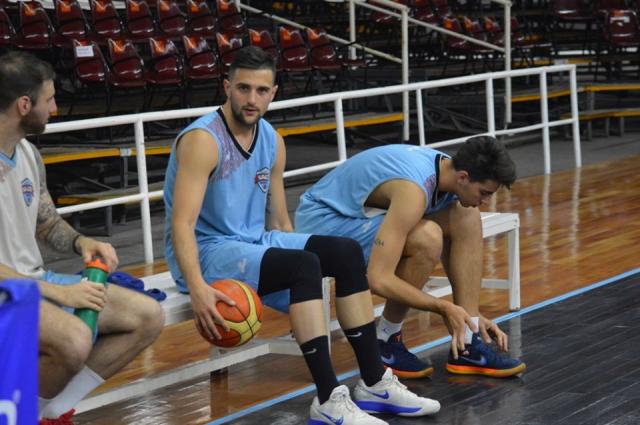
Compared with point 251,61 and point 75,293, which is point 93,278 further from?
point 251,61

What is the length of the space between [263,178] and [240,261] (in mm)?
363

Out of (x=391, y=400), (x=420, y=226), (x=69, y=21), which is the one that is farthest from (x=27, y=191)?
(x=69, y=21)

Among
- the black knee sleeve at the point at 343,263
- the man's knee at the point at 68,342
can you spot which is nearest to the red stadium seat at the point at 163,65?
the black knee sleeve at the point at 343,263

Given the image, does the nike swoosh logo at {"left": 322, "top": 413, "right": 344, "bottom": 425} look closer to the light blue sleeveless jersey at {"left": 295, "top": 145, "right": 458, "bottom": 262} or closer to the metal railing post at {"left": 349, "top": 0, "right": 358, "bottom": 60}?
the light blue sleeveless jersey at {"left": 295, "top": 145, "right": 458, "bottom": 262}

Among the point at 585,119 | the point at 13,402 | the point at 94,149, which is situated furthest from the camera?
the point at 585,119

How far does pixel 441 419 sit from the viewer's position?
3916 millimetres

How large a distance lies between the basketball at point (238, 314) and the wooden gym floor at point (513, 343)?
0.35m

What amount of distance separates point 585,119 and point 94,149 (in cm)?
612

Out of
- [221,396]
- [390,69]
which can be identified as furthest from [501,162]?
[390,69]

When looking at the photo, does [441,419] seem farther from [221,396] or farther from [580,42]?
[580,42]

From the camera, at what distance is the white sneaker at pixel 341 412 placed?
3.73 m

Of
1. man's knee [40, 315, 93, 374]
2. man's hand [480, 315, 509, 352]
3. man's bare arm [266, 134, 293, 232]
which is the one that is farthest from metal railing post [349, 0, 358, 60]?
man's knee [40, 315, 93, 374]

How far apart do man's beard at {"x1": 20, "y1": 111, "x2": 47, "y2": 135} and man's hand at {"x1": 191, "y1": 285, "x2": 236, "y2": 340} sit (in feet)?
2.27

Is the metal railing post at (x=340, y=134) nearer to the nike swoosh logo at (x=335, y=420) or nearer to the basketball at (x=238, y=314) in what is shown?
the basketball at (x=238, y=314)
